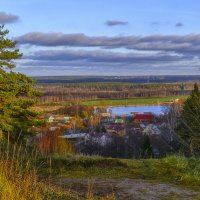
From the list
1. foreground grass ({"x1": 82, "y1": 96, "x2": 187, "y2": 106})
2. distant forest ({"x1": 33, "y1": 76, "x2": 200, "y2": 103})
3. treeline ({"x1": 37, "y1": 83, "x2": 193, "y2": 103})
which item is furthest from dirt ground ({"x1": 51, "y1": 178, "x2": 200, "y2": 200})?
foreground grass ({"x1": 82, "y1": 96, "x2": 187, "y2": 106})

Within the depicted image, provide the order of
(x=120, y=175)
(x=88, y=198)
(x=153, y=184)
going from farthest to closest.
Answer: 1. (x=120, y=175)
2. (x=153, y=184)
3. (x=88, y=198)

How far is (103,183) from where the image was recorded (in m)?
7.12

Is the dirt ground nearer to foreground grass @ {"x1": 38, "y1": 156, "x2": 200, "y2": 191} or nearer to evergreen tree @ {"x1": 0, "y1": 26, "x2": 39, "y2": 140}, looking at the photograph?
foreground grass @ {"x1": 38, "y1": 156, "x2": 200, "y2": 191}

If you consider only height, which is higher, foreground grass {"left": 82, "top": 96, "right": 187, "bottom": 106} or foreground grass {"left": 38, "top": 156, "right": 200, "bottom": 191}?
foreground grass {"left": 38, "top": 156, "right": 200, "bottom": 191}

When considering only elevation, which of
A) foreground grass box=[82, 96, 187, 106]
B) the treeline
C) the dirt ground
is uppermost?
the dirt ground

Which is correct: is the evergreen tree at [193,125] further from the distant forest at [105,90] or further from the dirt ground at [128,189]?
the distant forest at [105,90]

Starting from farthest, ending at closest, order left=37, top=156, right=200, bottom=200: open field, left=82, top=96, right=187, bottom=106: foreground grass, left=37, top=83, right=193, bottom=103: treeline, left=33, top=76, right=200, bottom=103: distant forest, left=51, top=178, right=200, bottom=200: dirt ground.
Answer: left=37, top=83, right=193, bottom=103: treeline < left=33, top=76, right=200, bottom=103: distant forest < left=82, top=96, right=187, bottom=106: foreground grass < left=37, top=156, right=200, bottom=200: open field < left=51, top=178, right=200, bottom=200: dirt ground

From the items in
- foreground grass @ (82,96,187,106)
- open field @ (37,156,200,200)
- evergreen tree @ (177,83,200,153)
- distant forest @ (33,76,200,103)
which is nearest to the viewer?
open field @ (37,156,200,200)

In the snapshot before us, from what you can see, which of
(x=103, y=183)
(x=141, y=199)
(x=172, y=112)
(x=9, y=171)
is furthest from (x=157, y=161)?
(x=172, y=112)

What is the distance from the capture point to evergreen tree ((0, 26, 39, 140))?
2216 cm

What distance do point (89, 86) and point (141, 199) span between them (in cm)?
14073

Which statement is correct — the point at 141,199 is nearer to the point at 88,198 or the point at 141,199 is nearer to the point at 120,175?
the point at 88,198

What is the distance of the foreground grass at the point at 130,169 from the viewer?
7570 mm

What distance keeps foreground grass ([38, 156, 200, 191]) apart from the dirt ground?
34cm
